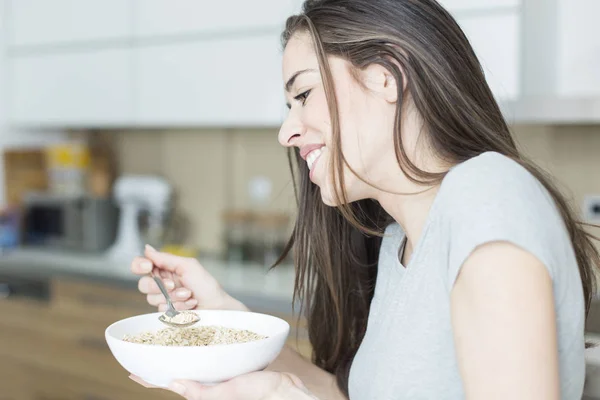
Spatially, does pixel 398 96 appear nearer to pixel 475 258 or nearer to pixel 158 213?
pixel 475 258

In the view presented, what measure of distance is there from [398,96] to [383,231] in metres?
0.39

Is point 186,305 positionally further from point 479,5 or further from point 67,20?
point 67,20

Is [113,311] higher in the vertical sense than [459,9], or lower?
lower

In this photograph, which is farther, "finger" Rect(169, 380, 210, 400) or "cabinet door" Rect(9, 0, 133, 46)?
"cabinet door" Rect(9, 0, 133, 46)

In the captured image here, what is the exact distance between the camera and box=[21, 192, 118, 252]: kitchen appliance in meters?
3.43

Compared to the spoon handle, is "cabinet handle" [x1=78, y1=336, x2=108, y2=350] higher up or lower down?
lower down

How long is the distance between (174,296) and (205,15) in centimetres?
173

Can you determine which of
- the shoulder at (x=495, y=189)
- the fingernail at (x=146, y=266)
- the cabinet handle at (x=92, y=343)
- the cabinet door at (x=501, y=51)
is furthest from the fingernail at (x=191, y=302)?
the cabinet handle at (x=92, y=343)

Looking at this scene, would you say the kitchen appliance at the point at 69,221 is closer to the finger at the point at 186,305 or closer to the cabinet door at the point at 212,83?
the cabinet door at the point at 212,83

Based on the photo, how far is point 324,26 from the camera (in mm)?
1147

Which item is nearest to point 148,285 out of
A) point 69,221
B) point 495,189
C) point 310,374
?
point 310,374

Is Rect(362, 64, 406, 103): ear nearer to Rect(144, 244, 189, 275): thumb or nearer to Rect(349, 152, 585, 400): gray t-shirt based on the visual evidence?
Rect(349, 152, 585, 400): gray t-shirt

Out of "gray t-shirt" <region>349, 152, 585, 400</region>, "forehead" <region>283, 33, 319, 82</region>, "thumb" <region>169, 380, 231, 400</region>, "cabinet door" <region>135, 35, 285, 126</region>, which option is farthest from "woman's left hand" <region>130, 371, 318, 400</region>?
"cabinet door" <region>135, 35, 285, 126</region>

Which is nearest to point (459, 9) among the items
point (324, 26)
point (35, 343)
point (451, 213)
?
point (324, 26)
